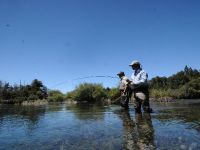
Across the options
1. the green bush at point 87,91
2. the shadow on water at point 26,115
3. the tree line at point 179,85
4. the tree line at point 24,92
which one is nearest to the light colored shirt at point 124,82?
the shadow on water at point 26,115

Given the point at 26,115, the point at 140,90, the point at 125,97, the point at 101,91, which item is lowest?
the point at 26,115

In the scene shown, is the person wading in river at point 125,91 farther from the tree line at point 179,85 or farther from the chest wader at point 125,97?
the tree line at point 179,85

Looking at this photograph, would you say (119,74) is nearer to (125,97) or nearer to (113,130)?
(125,97)

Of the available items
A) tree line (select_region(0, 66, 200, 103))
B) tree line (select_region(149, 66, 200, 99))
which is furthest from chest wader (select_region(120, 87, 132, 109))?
tree line (select_region(149, 66, 200, 99))

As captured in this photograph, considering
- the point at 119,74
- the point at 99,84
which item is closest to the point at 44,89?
the point at 99,84

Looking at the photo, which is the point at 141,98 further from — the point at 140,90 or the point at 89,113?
the point at 89,113

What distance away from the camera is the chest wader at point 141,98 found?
34.7ft

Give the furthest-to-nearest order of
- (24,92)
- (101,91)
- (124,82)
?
(24,92)
(101,91)
(124,82)

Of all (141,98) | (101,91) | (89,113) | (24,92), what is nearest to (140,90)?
(141,98)

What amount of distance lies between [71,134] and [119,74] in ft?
26.2

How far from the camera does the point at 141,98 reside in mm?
10672

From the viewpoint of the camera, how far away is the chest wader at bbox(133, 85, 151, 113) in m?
10.6

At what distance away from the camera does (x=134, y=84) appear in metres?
10.9

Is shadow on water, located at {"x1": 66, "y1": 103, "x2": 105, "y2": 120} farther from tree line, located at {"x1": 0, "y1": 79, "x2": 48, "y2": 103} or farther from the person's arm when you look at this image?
tree line, located at {"x1": 0, "y1": 79, "x2": 48, "y2": 103}
